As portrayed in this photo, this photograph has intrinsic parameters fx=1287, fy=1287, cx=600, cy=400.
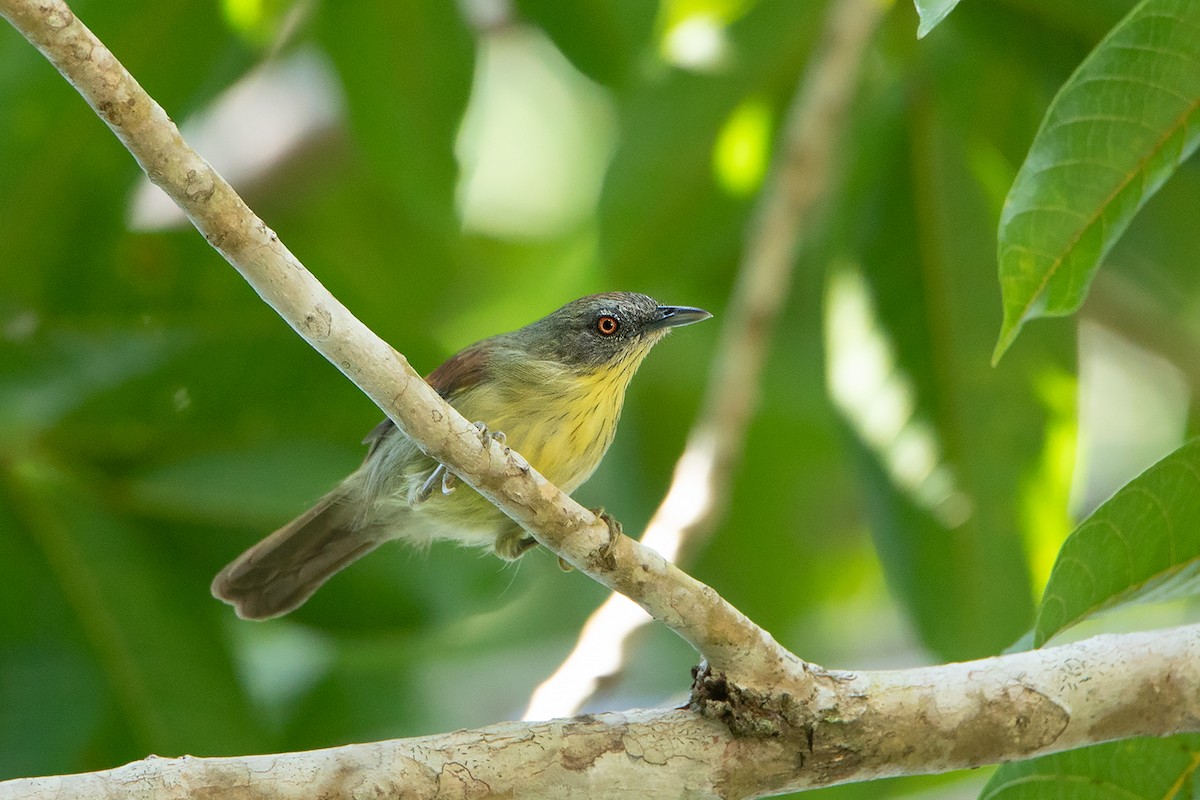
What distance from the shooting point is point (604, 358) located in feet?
14.0

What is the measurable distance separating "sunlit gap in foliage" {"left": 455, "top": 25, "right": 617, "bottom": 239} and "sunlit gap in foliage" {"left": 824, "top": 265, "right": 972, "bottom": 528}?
1.61 meters

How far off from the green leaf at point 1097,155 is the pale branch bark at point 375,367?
2.70ft

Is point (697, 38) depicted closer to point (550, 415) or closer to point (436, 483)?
point (550, 415)

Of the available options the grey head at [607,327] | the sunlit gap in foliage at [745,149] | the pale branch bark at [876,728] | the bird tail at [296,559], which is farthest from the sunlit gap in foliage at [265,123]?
the pale branch bark at [876,728]

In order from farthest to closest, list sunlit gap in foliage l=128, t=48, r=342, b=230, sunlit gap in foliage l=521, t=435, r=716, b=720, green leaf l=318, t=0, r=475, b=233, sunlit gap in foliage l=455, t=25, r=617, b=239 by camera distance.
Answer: sunlit gap in foliage l=455, t=25, r=617, b=239 → sunlit gap in foliage l=128, t=48, r=342, b=230 → green leaf l=318, t=0, r=475, b=233 → sunlit gap in foliage l=521, t=435, r=716, b=720

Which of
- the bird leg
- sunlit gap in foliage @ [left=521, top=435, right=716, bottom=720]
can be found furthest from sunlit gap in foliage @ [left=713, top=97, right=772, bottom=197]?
the bird leg

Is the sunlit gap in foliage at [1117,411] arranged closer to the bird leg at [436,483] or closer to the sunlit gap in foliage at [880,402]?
the sunlit gap in foliage at [880,402]

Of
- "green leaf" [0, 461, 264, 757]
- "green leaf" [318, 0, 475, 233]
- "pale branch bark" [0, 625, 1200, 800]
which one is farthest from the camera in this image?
"green leaf" [318, 0, 475, 233]

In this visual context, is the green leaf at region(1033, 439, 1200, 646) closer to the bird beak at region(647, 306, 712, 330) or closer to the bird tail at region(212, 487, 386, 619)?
the bird beak at region(647, 306, 712, 330)

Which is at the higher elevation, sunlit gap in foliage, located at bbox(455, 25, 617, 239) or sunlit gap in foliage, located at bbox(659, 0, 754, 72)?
sunlit gap in foliage, located at bbox(455, 25, 617, 239)

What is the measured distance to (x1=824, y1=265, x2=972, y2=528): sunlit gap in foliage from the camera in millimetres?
4688

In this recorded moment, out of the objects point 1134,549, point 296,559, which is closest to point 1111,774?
point 1134,549

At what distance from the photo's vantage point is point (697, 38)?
4988 millimetres

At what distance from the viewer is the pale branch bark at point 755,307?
→ 3906 mm
